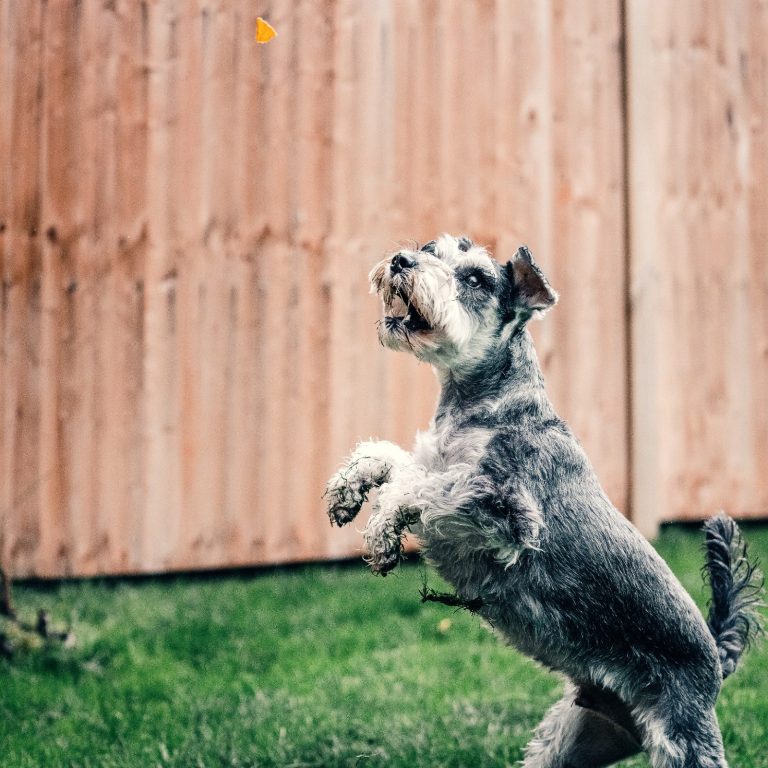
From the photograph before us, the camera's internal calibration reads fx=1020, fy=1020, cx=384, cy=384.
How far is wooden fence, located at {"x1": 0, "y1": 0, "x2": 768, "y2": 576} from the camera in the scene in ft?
16.4

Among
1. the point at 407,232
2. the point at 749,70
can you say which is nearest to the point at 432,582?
the point at 407,232

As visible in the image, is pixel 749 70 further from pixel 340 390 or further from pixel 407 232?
pixel 340 390

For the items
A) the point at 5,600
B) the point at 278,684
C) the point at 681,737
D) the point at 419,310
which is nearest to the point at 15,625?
the point at 5,600

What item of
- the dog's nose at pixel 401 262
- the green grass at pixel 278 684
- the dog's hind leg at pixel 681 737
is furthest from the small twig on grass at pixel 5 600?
the dog's hind leg at pixel 681 737

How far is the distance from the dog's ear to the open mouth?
0.29 meters

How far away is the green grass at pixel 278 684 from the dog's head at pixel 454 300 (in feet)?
4.62

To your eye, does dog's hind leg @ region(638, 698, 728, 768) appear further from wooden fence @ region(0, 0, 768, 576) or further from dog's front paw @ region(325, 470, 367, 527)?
wooden fence @ region(0, 0, 768, 576)

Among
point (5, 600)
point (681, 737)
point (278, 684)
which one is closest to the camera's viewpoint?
point (681, 737)

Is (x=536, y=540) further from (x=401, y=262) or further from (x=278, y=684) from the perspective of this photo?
(x=278, y=684)

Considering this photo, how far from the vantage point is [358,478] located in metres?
2.75

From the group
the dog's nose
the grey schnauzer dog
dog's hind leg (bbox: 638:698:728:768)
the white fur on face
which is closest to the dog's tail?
the grey schnauzer dog

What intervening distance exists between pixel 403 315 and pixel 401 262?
14cm

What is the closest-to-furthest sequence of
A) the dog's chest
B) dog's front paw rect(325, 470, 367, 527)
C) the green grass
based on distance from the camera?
1. the dog's chest
2. dog's front paw rect(325, 470, 367, 527)
3. the green grass

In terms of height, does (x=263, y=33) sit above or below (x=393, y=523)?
above
